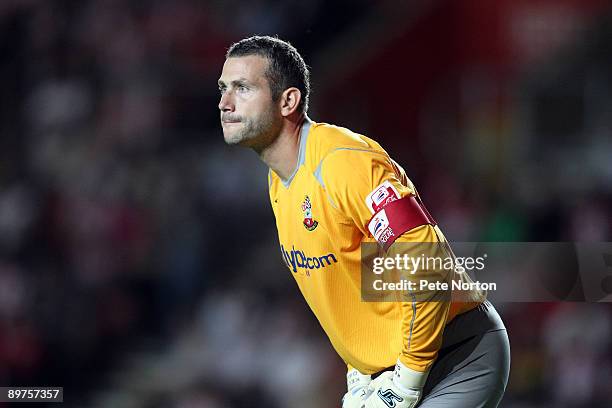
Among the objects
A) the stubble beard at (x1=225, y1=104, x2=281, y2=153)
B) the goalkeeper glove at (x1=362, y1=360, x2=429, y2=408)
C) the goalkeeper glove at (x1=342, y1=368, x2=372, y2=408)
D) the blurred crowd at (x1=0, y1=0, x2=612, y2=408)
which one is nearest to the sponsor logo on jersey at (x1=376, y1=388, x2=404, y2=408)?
the goalkeeper glove at (x1=362, y1=360, x2=429, y2=408)

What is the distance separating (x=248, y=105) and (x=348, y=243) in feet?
2.33

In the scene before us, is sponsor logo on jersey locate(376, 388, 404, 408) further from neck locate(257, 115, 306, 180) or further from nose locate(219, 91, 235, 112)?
nose locate(219, 91, 235, 112)

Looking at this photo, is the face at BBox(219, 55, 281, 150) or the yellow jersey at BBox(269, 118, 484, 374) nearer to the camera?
the yellow jersey at BBox(269, 118, 484, 374)

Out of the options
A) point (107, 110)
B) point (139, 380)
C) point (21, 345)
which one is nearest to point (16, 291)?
point (21, 345)

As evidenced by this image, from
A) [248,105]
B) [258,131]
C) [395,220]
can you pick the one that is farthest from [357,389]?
[248,105]

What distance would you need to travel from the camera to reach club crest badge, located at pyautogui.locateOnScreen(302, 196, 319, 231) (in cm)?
370

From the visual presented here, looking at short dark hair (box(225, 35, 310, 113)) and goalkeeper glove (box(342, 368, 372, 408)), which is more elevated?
short dark hair (box(225, 35, 310, 113))

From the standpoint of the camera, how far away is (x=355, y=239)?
12.0 ft

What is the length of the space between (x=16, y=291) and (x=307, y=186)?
16.4 feet

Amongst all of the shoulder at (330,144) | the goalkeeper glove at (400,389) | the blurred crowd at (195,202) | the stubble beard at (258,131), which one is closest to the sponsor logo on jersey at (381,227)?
the shoulder at (330,144)

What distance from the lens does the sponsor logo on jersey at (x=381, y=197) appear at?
11.2 feet

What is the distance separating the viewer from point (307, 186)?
371 centimetres

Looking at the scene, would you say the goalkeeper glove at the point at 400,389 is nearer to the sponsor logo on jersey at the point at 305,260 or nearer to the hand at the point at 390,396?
the hand at the point at 390,396

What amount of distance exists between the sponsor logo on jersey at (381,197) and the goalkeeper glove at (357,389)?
83cm
